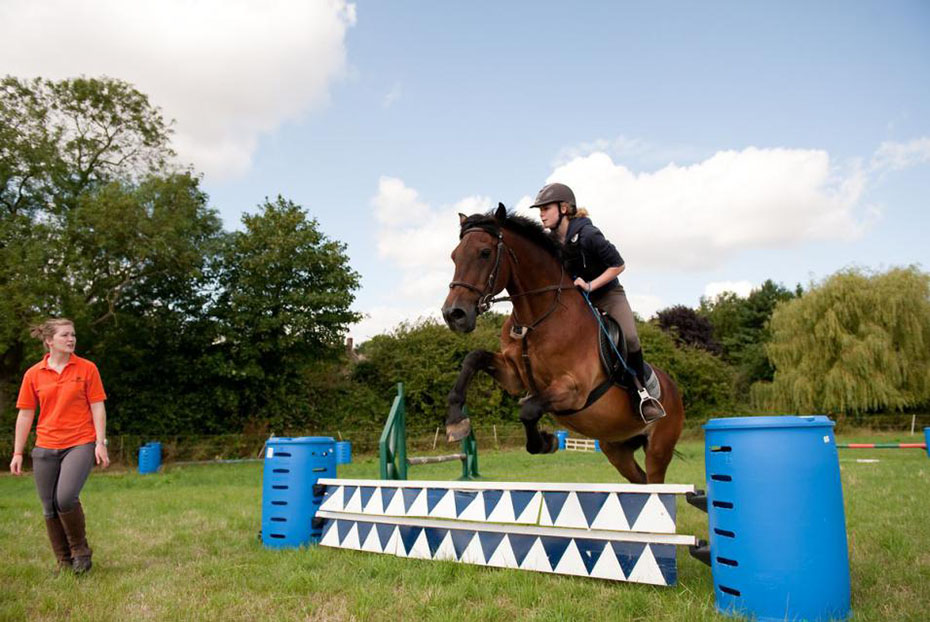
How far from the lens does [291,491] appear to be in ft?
15.3

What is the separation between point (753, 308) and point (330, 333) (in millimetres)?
36195

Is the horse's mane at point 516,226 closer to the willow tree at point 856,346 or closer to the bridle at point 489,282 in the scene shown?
the bridle at point 489,282

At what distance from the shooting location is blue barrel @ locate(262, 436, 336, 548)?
462 centimetres

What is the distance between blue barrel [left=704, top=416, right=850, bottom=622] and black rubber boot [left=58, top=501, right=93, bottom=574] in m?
3.86

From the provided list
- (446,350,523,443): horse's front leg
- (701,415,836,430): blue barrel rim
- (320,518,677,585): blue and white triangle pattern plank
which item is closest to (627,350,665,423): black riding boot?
(446,350,523,443): horse's front leg

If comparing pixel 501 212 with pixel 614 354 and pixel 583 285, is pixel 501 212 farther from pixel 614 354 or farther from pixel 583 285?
pixel 614 354

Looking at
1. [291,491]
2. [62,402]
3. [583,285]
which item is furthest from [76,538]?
[583,285]

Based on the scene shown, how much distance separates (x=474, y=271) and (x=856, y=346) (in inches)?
1002

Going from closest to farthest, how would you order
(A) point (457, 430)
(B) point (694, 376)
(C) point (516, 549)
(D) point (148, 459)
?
1. (C) point (516, 549)
2. (A) point (457, 430)
3. (D) point (148, 459)
4. (B) point (694, 376)

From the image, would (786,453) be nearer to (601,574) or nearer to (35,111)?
(601,574)

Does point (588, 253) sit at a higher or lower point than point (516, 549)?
higher

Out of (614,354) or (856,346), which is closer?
(614,354)

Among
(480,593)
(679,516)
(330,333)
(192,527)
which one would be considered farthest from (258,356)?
(480,593)

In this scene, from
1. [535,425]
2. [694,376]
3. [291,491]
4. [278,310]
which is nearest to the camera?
→ [535,425]
